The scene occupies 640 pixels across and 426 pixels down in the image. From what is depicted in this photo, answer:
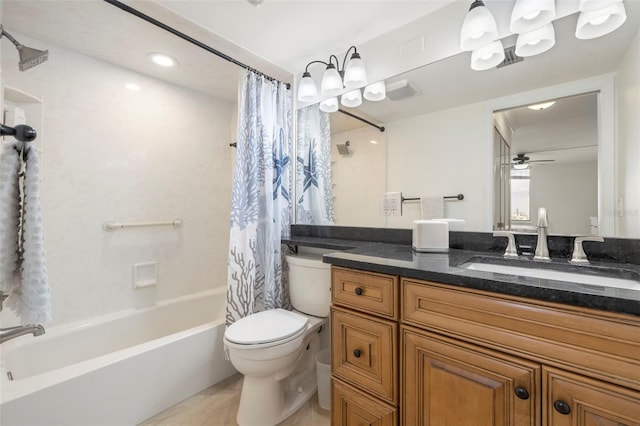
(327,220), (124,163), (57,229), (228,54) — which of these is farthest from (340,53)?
(57,229)

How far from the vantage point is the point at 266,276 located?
5.84 ft

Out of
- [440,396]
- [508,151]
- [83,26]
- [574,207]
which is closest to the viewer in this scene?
[440,396]

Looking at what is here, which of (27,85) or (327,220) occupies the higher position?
(27,85)

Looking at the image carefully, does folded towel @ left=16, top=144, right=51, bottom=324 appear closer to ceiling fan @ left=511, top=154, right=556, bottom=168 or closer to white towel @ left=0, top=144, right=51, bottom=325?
white towel @ left=0, top=144, right=51, bottom=325

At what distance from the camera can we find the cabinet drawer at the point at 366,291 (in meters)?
0.95

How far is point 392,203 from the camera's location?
5.38 ft

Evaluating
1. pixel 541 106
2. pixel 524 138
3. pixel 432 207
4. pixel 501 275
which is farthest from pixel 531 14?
pixel 501 275

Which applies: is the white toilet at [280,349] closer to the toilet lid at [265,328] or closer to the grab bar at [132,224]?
the toilet lid at [265,328]

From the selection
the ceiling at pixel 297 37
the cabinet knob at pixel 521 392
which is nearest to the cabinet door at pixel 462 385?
the cabinet knob at pixel 521 392

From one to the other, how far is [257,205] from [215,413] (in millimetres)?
1185

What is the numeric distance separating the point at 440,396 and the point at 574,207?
3.16 feet

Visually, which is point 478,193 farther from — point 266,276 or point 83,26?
point 83,26

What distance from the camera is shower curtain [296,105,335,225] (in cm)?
197

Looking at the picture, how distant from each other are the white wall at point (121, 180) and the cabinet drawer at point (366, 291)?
1.73m
